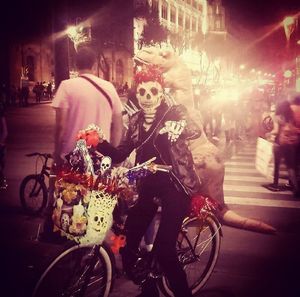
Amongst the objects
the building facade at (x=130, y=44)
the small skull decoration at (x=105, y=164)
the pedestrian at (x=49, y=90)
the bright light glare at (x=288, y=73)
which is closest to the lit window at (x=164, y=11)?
the building facade at (x=130, y=44)

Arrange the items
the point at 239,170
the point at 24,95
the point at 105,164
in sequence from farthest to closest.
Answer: the point at 24,95 < the point at 239,170 < the point at 105,164

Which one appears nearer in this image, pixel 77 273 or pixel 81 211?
pixel 81 211

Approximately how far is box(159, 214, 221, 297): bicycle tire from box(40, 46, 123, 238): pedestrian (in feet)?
4.96

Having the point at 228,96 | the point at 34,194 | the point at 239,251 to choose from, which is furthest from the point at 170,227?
the point at 228,96

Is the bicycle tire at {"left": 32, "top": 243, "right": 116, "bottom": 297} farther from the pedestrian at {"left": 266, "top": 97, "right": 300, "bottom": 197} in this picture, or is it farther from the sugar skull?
the pedestrian at {"left": 266, "top": 97, "right": 300, "bottom": 197}

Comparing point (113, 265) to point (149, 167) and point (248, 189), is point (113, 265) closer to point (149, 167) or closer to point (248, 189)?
point (149, 167)

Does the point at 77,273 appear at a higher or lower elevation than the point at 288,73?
lower

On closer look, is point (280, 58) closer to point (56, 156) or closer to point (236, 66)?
point (56, 156)

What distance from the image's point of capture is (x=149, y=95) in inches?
147

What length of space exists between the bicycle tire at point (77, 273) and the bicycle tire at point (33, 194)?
139 inches

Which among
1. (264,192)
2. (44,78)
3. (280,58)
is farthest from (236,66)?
(264,192)

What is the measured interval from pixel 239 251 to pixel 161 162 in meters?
2.35

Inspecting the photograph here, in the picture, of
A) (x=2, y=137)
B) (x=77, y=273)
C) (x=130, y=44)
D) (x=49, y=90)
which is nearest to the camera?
(x=77, y=273)

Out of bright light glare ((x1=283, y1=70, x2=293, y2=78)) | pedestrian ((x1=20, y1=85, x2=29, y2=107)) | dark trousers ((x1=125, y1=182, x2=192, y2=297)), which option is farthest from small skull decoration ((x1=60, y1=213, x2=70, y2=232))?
pedestrian ((x1=20, y1=85, x2=29, y2=107))
